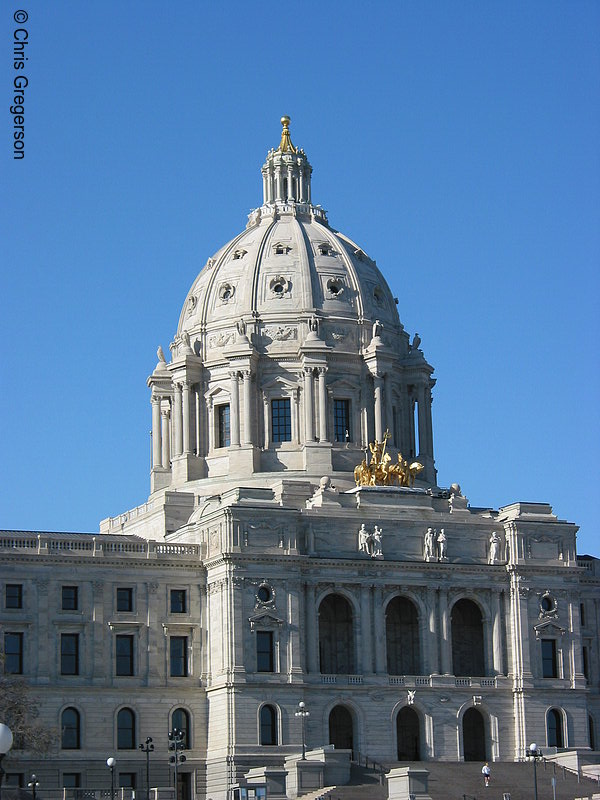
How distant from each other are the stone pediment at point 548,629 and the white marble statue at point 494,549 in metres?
4.86

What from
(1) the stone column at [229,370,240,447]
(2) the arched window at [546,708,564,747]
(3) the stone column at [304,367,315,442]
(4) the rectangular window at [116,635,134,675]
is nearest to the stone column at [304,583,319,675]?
(4) the rectangular window at [116,635,134,675]

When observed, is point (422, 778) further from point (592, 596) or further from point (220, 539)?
point (592, 596)

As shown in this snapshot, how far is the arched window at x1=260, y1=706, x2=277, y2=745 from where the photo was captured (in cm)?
9800

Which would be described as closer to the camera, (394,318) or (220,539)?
(220,539)

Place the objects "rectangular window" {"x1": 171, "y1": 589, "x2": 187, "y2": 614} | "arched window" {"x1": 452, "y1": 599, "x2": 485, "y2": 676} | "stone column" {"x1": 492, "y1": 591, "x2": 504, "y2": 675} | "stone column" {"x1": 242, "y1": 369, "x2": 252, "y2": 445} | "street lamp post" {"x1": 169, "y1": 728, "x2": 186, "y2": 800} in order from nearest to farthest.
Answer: "street lamp post" {"x1": 169, "y1": 728, "x2": 186, "y2": 800}, "rectangular window" {"x1": 171, "y1": 589, "x2": 187, "y2": 614}, "stone column" {"x1": 492, "y1": 591, "x2": 504, "y2": 675}, "arched window" {"x1": 452, "y1": 599, "x2": 485, "y2": 676}, "stone column" {"x1": 242, "y1": 369, "x2": 252, "y2": 445}

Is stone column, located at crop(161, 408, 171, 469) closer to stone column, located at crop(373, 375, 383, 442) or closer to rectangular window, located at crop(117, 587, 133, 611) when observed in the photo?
stone column, located at crop(373, 375, 383, 442)

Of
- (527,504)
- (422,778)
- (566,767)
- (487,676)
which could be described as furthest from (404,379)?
(422,778)

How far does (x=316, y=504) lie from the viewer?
10512 cm

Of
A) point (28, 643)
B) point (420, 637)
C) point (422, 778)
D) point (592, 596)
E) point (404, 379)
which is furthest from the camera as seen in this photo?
point (404, 379)

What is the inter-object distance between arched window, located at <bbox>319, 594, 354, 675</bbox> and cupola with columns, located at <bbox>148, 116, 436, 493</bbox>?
1083cm

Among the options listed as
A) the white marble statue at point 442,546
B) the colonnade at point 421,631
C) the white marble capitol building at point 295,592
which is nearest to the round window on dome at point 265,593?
the white marble capitol building at point 295,592

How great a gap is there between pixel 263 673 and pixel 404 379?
31013 millimetres

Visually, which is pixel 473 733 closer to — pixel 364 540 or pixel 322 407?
pixel 364 540

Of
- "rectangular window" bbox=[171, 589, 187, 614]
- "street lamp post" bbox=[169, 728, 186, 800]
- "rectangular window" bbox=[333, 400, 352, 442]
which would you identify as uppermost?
"rectangular window" bbox=[333, 400, 352, 442]
